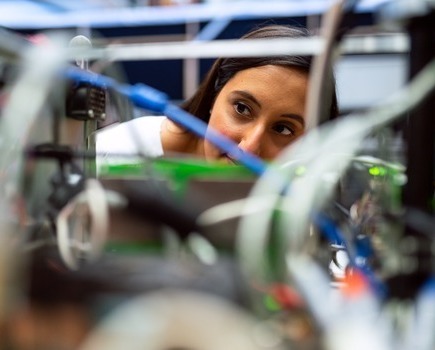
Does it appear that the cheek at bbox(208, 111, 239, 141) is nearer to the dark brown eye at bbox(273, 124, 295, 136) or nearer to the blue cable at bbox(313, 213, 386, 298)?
the dark brown eye at bbox(273, 124, 295, 136)

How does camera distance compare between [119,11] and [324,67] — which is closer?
[324,67]

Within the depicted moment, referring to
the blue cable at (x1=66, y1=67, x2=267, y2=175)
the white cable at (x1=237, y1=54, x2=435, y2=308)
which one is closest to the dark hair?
the blue cable at (x1=66, y1=67, x2=267, y2=175)

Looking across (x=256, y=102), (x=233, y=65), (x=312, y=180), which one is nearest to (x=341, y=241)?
(x=312, y=180)

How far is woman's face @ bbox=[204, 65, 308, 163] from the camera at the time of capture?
2.60ft

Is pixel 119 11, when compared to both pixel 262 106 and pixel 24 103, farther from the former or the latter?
pixel 24 103

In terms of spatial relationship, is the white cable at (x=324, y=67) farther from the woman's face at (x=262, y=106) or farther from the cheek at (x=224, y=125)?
the cheek at (x=224, y=125)

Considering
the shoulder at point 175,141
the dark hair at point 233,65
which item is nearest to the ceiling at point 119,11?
the dark hair at point 233,65

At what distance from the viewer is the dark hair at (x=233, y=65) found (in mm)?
898

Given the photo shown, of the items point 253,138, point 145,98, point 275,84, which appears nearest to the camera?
point 145,98

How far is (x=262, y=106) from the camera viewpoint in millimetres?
856

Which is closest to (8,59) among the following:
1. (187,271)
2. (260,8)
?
(187,271)

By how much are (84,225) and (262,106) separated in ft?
1.79

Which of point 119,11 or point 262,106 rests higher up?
point 119,11

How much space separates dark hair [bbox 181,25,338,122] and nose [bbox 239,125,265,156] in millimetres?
130
